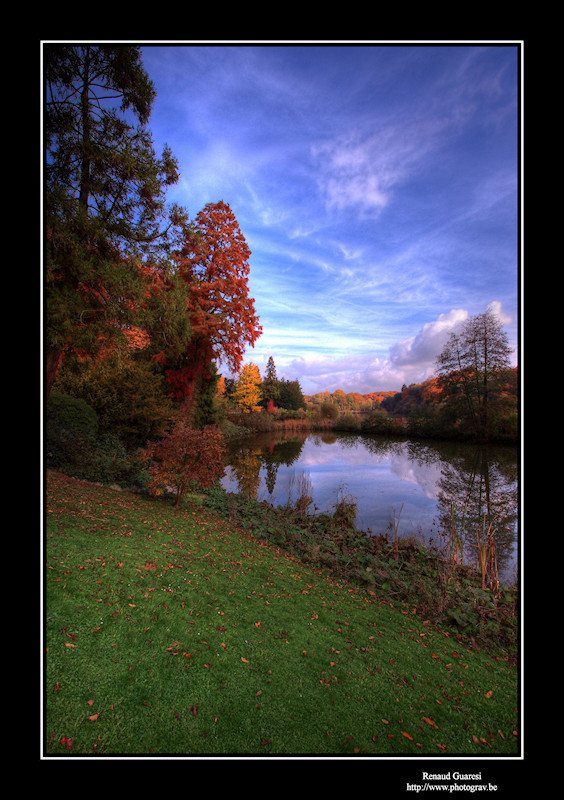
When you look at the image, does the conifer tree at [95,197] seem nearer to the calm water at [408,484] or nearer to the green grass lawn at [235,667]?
the green grass lawn at [235,667]

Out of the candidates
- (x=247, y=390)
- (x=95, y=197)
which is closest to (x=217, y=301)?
(x=95, y=197)

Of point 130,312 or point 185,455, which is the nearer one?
point 130,312

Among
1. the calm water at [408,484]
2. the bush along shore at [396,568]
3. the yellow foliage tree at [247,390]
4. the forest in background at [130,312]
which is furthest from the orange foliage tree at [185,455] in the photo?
the yellow foliage tree at [247,390]

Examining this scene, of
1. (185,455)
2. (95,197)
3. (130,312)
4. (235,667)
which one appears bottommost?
(235,667)

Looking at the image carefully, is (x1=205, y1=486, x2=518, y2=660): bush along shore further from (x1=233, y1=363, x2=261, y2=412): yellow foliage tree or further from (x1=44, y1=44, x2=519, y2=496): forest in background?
(x1=233, y1=363, x2=261, y2=412): yellow foliage tree

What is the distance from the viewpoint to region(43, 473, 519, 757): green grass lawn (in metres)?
1.90

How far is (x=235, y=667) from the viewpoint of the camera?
102 inches

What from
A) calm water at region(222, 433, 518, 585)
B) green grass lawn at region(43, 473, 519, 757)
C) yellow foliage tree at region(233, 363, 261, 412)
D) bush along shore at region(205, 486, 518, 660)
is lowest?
calm water at region(222, 433, 518, 585)

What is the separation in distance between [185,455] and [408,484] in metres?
11.0

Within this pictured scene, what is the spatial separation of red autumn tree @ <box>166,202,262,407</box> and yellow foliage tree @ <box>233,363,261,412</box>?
2345 centimetres

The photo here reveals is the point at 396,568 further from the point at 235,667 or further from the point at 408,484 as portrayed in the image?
the point at 408,484

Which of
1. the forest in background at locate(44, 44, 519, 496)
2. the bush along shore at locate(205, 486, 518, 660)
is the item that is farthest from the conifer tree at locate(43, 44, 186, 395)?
the bush along shore at locate(205, 486, 518, 660)
